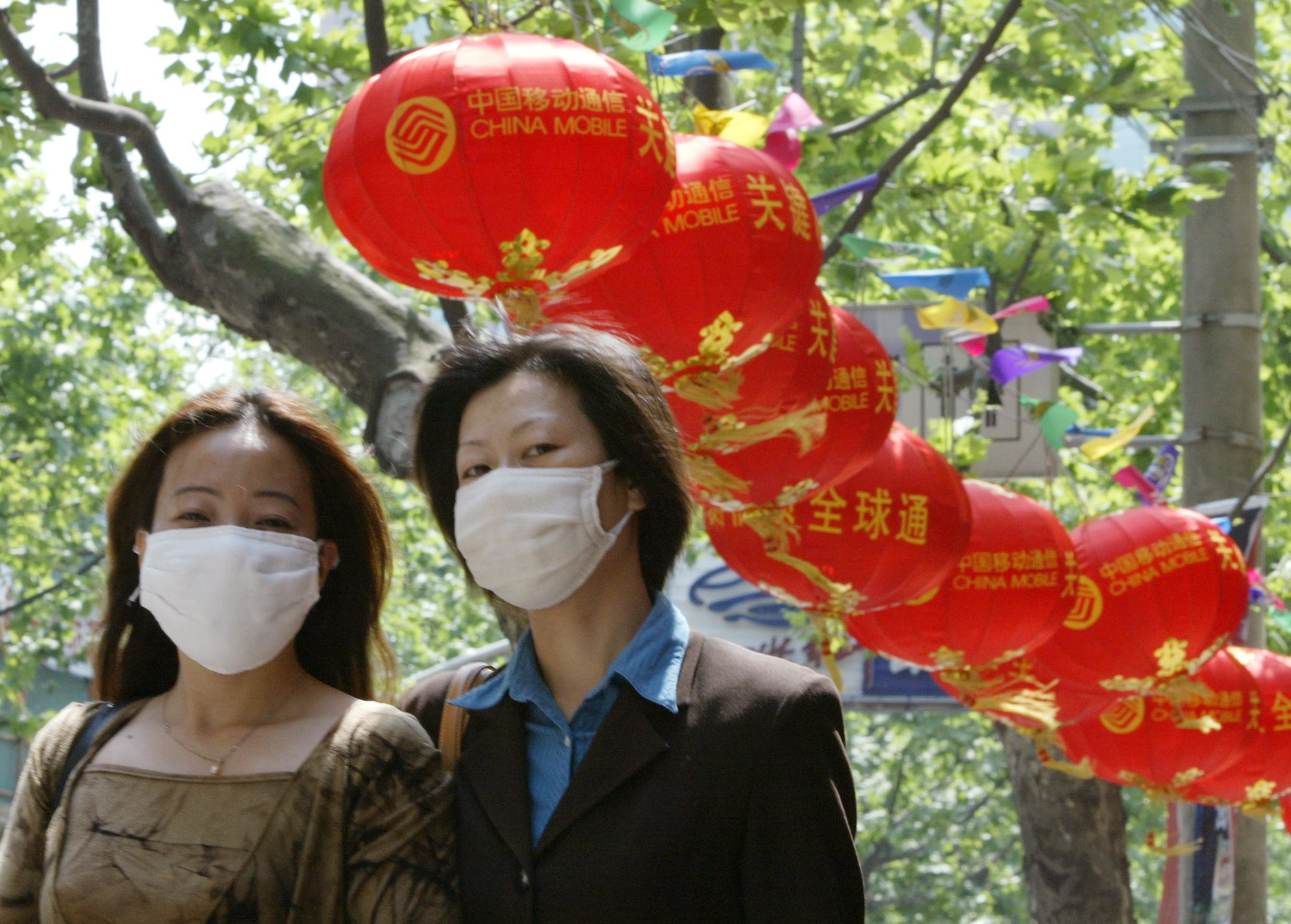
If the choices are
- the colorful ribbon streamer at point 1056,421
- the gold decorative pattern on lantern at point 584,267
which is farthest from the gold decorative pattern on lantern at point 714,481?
the colorful ribbon streamer at point 1056,421

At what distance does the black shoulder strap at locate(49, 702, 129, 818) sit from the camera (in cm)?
256

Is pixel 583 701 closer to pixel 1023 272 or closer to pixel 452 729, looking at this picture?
pixel 452 729

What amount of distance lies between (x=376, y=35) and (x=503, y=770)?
3.05 meters

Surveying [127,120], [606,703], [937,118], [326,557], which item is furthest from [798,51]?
[606,703]

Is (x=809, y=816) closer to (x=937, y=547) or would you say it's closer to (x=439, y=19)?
(x=937, y=547)

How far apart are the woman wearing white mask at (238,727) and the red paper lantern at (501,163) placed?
27.3 inches

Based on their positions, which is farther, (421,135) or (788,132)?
(788,132)

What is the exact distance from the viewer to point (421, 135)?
3227mm

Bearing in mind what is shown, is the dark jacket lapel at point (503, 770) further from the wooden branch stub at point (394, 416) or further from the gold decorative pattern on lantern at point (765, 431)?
the wooden branch stub at point (394, 416)

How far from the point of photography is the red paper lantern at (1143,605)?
558cm

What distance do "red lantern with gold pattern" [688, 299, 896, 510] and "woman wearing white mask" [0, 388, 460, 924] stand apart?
1.40 meters

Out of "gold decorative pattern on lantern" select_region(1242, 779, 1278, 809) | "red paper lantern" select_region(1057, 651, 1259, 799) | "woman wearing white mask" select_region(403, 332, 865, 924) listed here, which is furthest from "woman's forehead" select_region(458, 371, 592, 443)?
"gold decorative pattern on lantern" select_region(1242, 779, 1278, 809)

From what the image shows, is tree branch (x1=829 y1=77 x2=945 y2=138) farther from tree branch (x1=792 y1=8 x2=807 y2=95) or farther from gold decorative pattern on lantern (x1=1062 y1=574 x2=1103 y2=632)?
gold decorative pattern on lantern (x1=1062 y1=574 x2=1103 y2=632)

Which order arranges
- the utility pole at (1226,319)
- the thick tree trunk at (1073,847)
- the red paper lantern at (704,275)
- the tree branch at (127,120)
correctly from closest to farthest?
the red paper lantern at (704,275) < the tree branch at (127,120) < the utility pole at (1226,319) < the thick tree trunk at (1073,847)
